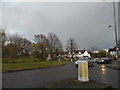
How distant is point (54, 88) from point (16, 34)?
48.8m

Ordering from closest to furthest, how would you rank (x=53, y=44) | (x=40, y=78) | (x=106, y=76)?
(x=40, y=78)
(x=106, y=76)
(x=53, y=44)

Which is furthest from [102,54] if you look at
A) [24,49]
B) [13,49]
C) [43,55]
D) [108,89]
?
[108,89]

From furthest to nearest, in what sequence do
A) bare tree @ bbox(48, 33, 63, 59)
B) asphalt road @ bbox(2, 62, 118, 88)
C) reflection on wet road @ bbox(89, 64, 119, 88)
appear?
bare tree @ bbox(48, 33, 63, 59)
reflection on wet road @ bbox(89, 64, 119, 88)
asphalt road @ bbox(2, 62, 118, 88)

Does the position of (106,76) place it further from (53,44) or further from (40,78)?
(53,44)

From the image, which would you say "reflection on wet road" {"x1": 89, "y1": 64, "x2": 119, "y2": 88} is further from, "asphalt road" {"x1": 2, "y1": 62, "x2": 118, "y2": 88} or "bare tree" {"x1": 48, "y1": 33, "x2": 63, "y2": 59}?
"bare tree" {"x1": 48, "y1": 33, "x2": 63, "y2": 59}

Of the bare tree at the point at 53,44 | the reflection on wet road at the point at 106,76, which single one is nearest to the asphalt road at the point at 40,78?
the reflection on wet road at the point at 106,76

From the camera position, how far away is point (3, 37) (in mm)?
34719

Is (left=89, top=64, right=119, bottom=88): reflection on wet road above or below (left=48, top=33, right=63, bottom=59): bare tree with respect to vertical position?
below

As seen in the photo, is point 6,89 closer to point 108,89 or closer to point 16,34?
point 108,89

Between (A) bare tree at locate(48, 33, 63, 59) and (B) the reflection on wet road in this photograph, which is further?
(A) bare tree at locate(48, 33, 63, 59)

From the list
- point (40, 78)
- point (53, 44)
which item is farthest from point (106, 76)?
point (53, 44)

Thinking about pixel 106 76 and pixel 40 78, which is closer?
pixel 40 78

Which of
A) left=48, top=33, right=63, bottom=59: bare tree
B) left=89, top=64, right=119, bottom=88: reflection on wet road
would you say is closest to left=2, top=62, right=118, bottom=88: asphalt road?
left=89, top=64, right=119, bottom=88: reflection on wet road

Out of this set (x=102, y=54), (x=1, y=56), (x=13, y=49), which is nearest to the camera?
(x=1, y=56)
